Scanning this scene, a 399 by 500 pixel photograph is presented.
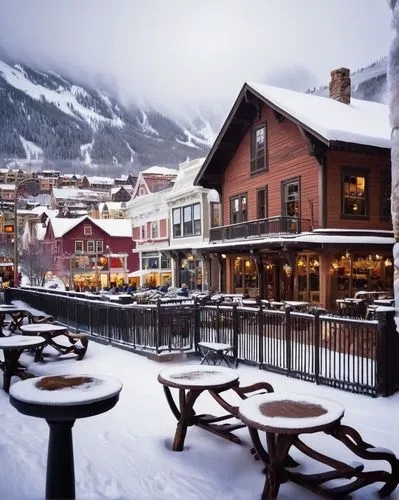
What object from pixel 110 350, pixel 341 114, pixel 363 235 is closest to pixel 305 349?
pixel 110 350

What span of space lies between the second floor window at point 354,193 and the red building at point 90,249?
35485 mm

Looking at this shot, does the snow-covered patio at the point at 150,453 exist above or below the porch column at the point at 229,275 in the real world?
below

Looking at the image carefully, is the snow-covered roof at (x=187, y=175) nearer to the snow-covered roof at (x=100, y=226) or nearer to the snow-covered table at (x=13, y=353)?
the snow-covered table at (x=13, y=353)

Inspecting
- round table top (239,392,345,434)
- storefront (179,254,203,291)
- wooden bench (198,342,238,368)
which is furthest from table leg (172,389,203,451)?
storefront (179,254,203,291)

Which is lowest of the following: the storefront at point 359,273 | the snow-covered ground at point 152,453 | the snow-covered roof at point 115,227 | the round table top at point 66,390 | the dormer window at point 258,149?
the snow-covered ground at point 152,453

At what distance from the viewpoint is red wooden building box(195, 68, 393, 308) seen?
59.6 feet

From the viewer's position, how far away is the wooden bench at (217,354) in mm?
9414

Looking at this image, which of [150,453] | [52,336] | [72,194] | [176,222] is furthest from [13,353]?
[72,194]

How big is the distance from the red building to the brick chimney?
33.3 metres

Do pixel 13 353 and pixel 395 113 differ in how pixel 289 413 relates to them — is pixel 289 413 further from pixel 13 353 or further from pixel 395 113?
pixel 13 353

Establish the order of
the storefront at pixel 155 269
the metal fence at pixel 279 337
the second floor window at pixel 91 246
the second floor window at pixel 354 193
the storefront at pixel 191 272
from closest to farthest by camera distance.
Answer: the metal fence at pixel 279 337 < the second floor window at pixel 354 193 < the storefront at pixel 191 272 < the storefront at pixel 155 269 < the second floor window at pixel 91 246

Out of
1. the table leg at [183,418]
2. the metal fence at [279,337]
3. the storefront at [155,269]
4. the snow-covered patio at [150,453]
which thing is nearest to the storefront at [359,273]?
the metal fence at [279,337]

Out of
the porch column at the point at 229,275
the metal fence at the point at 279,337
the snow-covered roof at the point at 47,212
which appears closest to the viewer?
the metal fence at the point at 279,337

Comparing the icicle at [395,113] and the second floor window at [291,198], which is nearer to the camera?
the icicle at [395,113]
